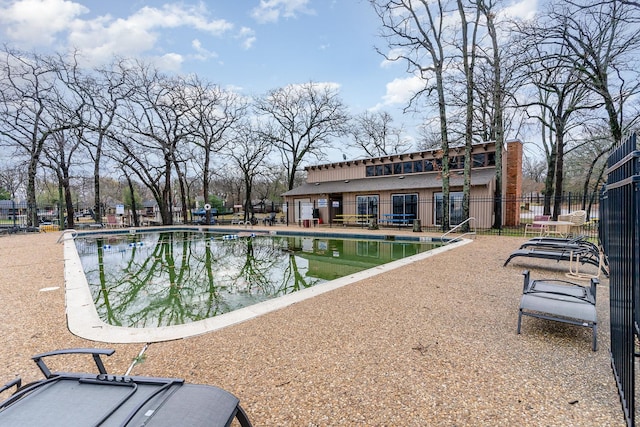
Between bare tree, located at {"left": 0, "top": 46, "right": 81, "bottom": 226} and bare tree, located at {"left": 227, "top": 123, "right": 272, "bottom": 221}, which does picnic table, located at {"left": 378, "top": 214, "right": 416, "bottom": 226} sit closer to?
bare tree, located at {"left": 227, "top": 123, "right": 272, "bottom": 221}

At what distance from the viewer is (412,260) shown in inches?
273

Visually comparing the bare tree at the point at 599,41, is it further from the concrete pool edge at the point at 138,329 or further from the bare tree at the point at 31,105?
the bare tree at the point at 31,105

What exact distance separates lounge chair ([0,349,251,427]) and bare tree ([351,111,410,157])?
2631cm

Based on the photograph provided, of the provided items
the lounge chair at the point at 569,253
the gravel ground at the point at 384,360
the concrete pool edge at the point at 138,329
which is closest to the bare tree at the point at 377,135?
the lounge chair at the point at 569,253

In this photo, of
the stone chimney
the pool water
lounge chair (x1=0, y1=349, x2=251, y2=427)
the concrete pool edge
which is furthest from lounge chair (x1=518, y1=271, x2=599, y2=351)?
the stone chimney

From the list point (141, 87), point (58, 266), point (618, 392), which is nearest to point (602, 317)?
point (618, 392)

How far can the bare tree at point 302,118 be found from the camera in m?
24.1

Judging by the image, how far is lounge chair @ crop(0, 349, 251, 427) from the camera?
1222 millimetres

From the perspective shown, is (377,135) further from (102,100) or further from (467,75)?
(102,100)

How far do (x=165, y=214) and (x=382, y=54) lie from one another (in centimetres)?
1800

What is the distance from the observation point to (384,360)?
2541 mm

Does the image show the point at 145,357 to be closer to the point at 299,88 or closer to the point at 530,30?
the point at 530,30

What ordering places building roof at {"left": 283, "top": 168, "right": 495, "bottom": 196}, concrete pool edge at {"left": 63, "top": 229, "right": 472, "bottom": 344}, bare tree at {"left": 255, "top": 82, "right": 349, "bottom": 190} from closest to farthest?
concrete pool edge at {"left": 63, "top": 229, "right": 472, "bottom": 344}
building roof at {"left": 283, "top": 168, "right": 495, "bottom": 196}
bare tree at {"left": 255, "top": 82, "right": 349, "bottom": 190}

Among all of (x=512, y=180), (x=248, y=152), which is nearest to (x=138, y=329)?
(x=512, y=180)
